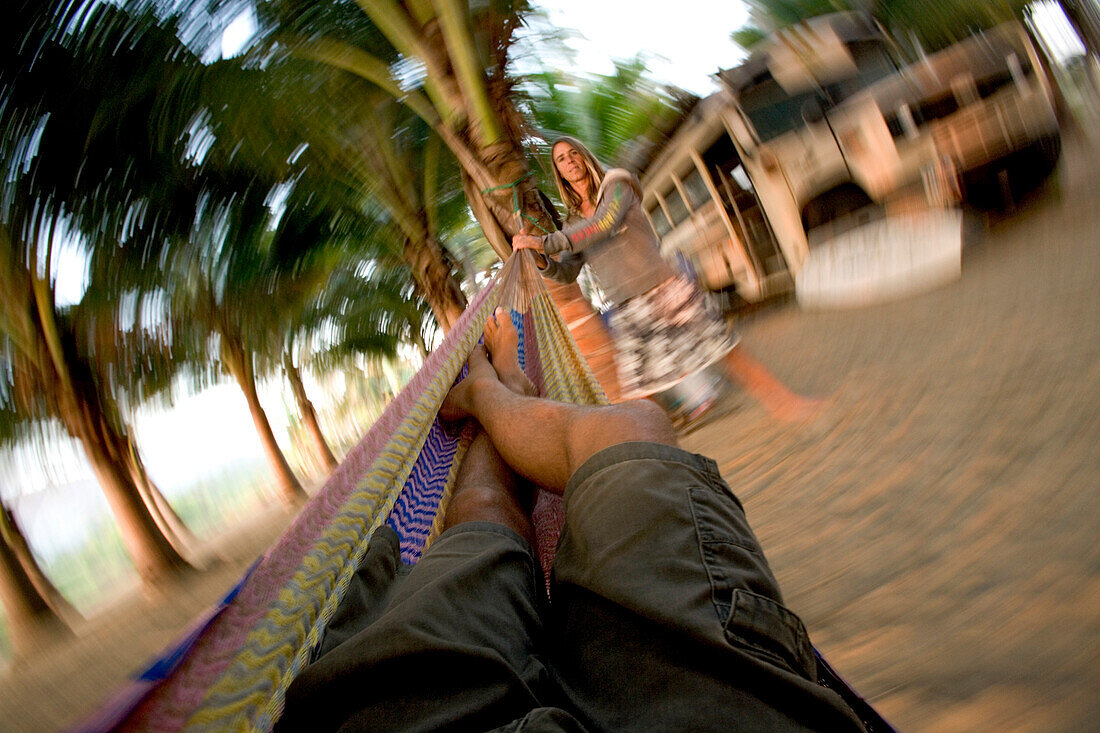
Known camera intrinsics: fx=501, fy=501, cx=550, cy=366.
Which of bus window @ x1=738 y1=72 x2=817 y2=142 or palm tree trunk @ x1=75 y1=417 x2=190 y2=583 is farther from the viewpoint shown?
bus window @ x1=738 y1=72 x2=817 y2=142

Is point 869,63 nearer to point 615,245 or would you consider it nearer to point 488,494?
point 615,245

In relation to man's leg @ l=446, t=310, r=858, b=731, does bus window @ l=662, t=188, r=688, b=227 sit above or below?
above

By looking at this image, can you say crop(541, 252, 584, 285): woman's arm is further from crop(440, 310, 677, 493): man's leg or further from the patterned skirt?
crop(440, 310, 677, 493): man's leg

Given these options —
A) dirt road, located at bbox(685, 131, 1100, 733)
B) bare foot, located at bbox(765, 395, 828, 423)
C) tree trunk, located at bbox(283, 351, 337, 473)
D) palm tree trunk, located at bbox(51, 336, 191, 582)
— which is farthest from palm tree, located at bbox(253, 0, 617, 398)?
tree trunk, located at bbox(283, 351, 337, 473)

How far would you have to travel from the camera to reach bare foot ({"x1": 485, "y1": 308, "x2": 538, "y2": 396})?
43.0 inches

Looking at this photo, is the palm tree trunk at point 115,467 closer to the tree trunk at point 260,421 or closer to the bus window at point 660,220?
the tree trunk at point 260,421

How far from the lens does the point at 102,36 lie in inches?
65.4

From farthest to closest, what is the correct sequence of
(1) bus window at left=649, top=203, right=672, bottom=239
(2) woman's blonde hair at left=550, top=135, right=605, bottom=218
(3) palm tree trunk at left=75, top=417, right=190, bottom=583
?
(1) bus window at left=649, top=203, right=672, bottom=239, (3) palm tree trunk at left=75, top=417, right=190, bottom=583, (2) woman's blonde hair at left=550, top=135, right=605, bottom=218

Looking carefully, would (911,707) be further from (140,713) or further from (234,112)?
(234,112)

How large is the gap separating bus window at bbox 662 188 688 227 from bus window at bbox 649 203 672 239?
14 cm

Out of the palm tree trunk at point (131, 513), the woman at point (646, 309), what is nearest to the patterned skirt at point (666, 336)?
the woman at point (646, 309)

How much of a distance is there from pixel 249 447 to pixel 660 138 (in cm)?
512

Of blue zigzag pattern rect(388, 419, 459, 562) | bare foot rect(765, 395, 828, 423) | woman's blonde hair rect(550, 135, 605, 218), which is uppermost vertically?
woman's blonde hair rect(550, 135, 605, 218)

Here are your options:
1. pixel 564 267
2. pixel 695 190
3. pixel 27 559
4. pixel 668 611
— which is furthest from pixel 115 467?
pixel 695 190
